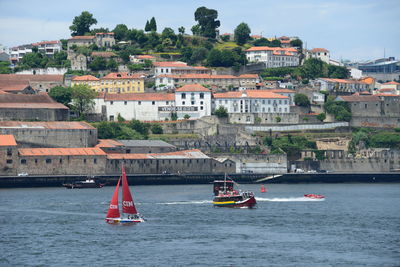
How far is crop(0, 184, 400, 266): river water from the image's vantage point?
46.2 m

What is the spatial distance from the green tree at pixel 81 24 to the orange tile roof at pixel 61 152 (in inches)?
2197

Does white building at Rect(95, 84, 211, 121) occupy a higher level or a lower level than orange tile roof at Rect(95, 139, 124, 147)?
higher

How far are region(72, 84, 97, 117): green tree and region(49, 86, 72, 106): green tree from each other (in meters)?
0.61

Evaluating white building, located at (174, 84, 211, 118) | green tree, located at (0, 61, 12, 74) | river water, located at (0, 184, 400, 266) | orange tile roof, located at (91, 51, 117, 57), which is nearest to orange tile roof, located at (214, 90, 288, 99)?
white building, located at (174, 84, 211, 118)

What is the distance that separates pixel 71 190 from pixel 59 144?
39.0 feet

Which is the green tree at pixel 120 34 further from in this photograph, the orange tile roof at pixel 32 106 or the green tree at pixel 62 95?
the orange tile roof at pixel 32 106

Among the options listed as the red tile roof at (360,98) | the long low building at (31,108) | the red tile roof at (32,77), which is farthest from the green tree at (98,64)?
the red tile roof at (360,98)

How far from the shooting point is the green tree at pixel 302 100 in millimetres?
111500

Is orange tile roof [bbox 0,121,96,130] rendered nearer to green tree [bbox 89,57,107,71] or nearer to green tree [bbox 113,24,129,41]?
green tree [bbox 89,57,107,71]

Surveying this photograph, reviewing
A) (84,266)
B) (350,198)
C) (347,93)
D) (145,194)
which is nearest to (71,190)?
(145,194)

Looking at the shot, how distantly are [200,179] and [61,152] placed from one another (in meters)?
12.8

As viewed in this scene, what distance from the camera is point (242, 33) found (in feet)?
470

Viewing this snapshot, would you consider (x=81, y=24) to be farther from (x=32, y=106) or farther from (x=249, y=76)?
(x=32, y=106)

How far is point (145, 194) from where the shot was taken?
7444 centimetres
